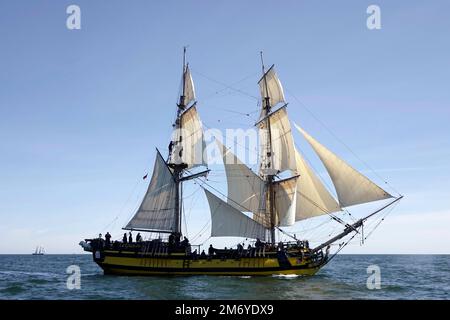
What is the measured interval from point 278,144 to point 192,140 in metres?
10.3

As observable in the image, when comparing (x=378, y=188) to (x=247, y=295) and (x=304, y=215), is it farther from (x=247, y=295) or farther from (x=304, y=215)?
(x=247, y=295)

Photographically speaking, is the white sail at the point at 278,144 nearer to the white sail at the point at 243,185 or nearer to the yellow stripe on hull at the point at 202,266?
the white sail at the point at 243,185

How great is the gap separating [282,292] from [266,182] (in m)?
21.6

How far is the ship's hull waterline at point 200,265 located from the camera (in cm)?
4641

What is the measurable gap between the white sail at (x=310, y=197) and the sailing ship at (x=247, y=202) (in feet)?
0.34

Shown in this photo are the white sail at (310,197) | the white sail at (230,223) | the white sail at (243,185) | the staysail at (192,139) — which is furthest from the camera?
the staysail at (192,139)

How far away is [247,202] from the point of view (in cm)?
5331

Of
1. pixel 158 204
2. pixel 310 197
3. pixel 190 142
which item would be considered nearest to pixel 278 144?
pixel 310 197

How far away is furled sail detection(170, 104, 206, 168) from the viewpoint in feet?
177

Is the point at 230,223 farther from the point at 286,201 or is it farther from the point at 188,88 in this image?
the point at 188,88

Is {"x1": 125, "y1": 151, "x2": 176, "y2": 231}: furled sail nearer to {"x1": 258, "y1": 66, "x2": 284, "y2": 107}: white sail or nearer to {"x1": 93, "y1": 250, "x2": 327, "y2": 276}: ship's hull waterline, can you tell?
{"x1": 93, "y1": 250, "x2": 327, "y2": 276}: ship's hull waterline

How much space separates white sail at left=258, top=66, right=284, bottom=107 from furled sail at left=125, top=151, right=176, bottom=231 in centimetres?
1605

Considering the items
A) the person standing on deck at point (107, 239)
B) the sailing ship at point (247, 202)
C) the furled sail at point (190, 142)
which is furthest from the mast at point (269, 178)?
the person standing on deck at point (107, 239)
